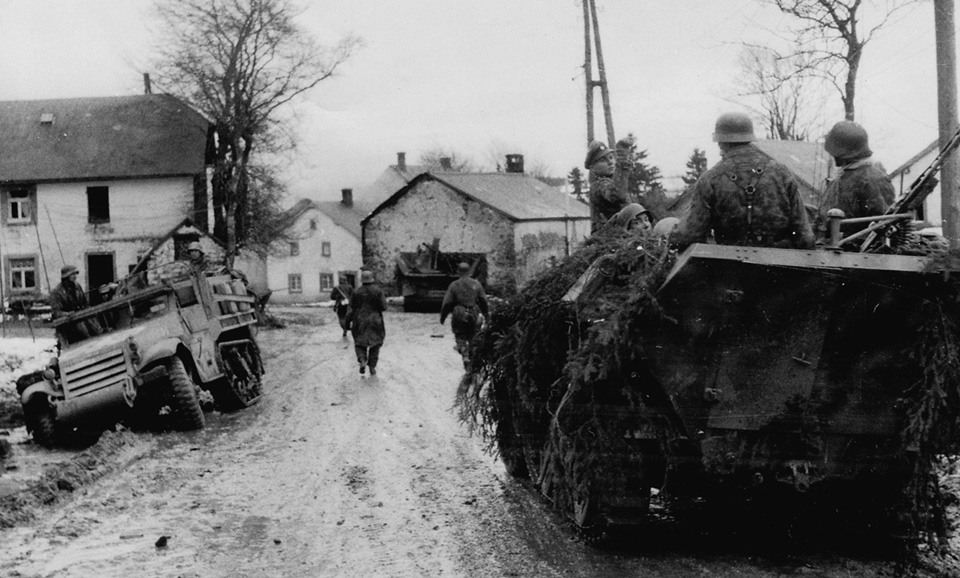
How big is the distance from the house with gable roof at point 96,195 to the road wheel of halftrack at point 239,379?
30306 mm

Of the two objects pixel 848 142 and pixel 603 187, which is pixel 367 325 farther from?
pixel 848 142

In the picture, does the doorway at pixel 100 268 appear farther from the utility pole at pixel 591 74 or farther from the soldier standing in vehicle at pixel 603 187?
the soldier standing in vehicle at pixel 603 187

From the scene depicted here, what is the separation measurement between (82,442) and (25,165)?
36.4 meters

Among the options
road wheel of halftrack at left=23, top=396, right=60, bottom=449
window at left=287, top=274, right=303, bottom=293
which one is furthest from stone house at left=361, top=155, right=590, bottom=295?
road wheel of halftrack at left=23, top=396, right=60, bottom=449

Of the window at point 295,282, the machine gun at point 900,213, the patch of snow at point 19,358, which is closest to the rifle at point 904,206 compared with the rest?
the machine gun at point 900,213

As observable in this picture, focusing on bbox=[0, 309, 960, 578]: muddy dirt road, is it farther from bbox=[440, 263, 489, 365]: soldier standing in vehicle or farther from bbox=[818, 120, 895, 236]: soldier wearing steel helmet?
bbox=[440, 263, 489, 365]: soldier standing in vehicle

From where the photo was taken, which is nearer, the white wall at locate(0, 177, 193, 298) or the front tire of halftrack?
the front tire of halftrack

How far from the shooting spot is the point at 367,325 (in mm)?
17016

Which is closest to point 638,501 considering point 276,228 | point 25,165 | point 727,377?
point 727,377

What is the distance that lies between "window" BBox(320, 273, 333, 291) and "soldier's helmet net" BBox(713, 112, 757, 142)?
5797 centimetres

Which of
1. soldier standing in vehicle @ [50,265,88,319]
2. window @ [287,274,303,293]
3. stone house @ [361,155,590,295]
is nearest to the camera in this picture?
soldier standing in vehicle @ [50,265,88,319]

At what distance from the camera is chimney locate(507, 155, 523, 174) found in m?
55.9

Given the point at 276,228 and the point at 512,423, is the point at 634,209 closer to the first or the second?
the point at 512,423

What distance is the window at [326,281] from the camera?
6325cm
